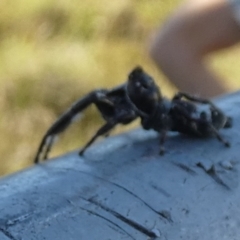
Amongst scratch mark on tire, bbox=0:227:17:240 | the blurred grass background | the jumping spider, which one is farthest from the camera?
the blurred grass background

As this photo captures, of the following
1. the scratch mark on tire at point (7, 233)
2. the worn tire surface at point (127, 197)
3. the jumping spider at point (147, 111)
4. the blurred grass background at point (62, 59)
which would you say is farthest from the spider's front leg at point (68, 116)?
the blurred grass background at point (62, 59)

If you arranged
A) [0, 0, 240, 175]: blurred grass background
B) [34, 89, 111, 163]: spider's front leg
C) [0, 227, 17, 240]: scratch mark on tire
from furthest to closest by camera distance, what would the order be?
[0, 0, 240, 175]: blurred grass background
[34, 89, 111, 163]: spider's front leg
[0, 227, 17, 240]: scratch mark on tire

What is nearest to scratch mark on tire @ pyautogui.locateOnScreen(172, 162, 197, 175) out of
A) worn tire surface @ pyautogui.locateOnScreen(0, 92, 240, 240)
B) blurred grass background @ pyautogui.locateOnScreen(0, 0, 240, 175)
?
worn tire surface @ pyautogui.locateOnScreen(0, 92, 240, 240)

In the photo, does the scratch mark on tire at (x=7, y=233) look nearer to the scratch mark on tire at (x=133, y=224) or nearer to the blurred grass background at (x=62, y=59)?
the scratch mark on tire at (x=133, y=224)

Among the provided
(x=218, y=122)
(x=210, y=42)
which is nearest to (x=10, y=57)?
(x=210, y=42)

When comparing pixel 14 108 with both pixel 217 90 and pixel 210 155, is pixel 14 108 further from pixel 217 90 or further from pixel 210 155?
pixel 210 155

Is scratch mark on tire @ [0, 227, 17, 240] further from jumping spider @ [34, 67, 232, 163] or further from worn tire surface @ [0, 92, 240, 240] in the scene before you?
jumping spider @ [34, 67, 232, 163]

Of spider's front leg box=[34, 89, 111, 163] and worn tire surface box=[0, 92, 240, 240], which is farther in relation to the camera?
spider's front leg box=[34, 89, 111, 163]
